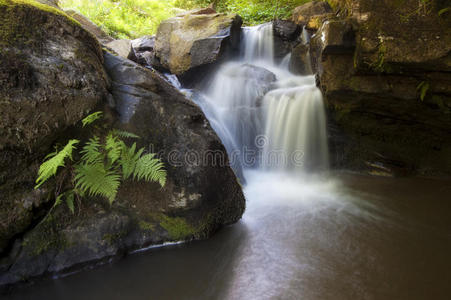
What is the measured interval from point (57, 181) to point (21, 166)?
0.30m

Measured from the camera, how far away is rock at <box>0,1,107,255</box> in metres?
2.06

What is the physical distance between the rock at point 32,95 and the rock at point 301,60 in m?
5.09

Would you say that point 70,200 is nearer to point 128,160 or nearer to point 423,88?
point 128,160

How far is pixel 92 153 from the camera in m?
2.24

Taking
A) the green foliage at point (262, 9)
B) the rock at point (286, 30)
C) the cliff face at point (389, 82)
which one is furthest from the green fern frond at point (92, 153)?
the green foliage at point (262, 9)

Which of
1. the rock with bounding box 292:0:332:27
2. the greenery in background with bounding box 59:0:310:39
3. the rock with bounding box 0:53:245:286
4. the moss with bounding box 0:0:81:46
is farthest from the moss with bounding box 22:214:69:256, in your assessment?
the greenery in background with bounding box 59:0:310:39

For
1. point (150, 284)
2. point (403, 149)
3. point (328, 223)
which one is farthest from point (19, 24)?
point (403, 149)

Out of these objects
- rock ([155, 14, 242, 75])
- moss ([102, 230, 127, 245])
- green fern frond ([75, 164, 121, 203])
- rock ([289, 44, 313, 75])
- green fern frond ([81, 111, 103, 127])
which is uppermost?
rock ([155, 14, 242, 75])

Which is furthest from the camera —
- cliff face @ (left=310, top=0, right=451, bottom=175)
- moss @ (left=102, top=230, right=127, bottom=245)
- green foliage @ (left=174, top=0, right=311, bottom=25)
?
green foliage @ (left=174, top=0, right=311, bottom=25)

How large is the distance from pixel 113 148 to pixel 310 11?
22.3 feet

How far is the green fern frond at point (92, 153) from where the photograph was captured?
7.32ft

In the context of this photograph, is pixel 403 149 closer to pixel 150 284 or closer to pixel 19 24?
pixel 150 284

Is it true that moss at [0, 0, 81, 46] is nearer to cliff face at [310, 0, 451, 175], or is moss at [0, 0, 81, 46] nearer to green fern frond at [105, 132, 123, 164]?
green fern frond at [105, 132, 123, 164]

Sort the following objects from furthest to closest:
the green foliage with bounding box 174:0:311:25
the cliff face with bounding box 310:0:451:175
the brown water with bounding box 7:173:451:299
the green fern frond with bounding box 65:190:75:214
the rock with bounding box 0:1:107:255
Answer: the green foliage with bounding box 174:0:311:25
the cliff face with bounding box 310:0:451:175
the green fern frond with bounding box 65:190:75:214
the rock with bounding box 0:1:107:255
the brown water with bounding box 7:173:451:299
